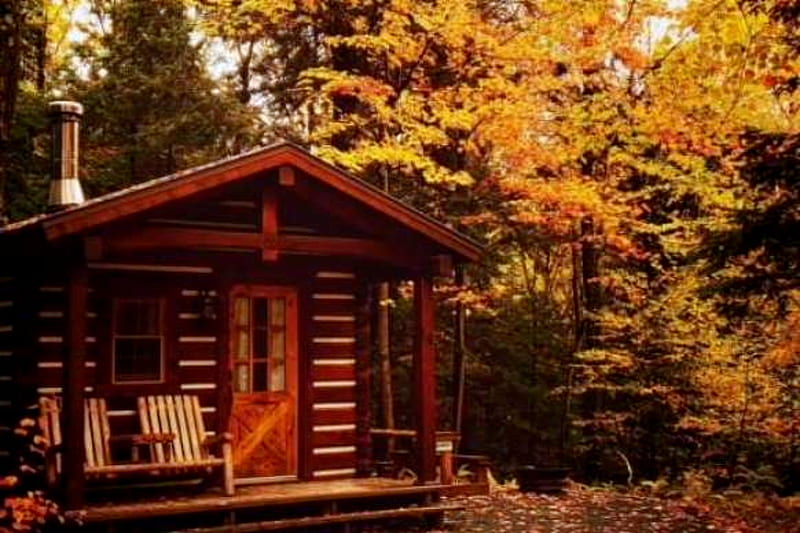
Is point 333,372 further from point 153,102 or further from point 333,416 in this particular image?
point 153,102

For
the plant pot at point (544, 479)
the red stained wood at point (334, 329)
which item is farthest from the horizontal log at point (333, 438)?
the plant pot at point (544, 479)

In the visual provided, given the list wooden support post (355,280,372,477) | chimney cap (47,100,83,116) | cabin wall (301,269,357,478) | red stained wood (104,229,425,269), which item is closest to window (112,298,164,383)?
red stained wood (104,229,425,269)

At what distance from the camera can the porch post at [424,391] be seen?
12.7 metres

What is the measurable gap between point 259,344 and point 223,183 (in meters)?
2.89

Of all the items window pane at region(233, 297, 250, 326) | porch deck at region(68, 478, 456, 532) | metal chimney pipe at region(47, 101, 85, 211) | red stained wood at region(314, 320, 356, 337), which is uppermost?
metal chimney pipe at region(47, 101, 85, 211)

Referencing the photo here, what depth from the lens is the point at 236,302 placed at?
13.0m

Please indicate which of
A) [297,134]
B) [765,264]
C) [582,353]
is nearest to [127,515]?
[765,264]

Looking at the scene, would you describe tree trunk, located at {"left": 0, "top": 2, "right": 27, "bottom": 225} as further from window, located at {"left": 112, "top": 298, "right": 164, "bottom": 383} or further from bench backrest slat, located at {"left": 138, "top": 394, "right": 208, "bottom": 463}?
bench backrest slat, located at {"left": 138, "top": 394, "right": 208, "bottom": 463}

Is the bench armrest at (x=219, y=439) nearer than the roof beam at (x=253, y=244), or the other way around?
the roof beam at (x=253, y=244)

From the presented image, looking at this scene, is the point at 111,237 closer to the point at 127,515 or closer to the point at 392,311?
the point at 127,515

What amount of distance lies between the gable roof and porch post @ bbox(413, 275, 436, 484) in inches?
33.5

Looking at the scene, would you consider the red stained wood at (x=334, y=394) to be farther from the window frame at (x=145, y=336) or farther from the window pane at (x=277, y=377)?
the window frame at (x=145, y=336)

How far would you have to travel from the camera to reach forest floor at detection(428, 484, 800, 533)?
40.7 feet

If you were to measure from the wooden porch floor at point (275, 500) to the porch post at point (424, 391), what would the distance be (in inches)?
12.3
